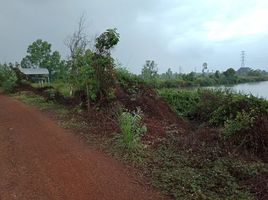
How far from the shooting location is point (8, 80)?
96.2 ft

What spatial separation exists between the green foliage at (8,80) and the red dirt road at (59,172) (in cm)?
1985

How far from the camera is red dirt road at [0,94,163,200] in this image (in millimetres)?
5340

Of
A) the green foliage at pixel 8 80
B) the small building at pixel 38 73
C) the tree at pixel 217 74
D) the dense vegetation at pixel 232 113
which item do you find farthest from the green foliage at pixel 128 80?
the small building at pixel 38 73

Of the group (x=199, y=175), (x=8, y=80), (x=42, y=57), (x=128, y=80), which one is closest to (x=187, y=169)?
(x=199, y=175)

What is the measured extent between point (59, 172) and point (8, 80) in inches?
980

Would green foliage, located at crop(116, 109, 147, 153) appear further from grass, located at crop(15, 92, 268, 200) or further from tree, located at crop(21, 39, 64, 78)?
tree, located at crop(21, 39, 64, 78)

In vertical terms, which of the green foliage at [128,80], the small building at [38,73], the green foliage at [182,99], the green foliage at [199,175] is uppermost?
the small building at [38,73]

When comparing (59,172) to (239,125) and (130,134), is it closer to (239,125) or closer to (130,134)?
(130,134)

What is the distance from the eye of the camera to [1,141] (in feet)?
29.1

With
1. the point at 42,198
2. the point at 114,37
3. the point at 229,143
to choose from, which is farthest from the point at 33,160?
the point at 114,37

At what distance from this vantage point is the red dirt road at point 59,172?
5.34 meters

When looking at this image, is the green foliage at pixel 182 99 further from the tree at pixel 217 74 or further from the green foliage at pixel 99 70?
the tree at pixel 217 74

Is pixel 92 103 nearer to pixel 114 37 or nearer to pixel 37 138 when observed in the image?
pixel 114 37

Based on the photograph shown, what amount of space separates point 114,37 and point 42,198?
29.6 feet
